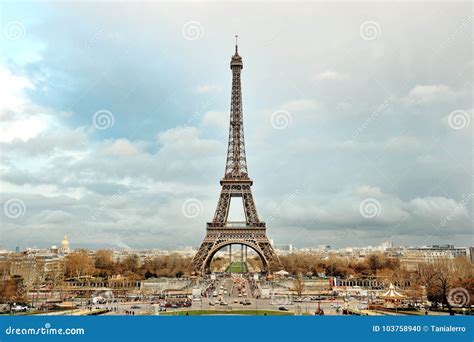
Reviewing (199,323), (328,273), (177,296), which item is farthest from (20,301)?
(328,273)

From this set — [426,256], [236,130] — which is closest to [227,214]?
[236,130]

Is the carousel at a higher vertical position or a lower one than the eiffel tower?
lower

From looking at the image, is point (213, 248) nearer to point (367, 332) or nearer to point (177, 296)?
point (177, 296)

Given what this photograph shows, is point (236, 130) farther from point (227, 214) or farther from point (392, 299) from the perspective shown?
point (392, 299)

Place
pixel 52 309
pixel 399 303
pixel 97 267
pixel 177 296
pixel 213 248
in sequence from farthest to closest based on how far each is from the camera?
pixel 97 267 → pixel 213 248 → pixel 177 296 → pixel 399 303 → pixel 52 309

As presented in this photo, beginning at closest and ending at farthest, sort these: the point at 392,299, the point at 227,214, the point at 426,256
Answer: the point at 392,299
the point at 227,214
the point at 426,256

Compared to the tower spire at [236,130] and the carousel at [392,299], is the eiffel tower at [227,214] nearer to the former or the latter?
the tower spire at [236,130]

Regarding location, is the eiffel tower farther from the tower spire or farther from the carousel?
the carousel

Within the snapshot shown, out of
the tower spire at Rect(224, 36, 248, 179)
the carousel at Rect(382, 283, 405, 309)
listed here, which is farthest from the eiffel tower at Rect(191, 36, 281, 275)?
the carousel at Rect(382, 283, 405, 309)
